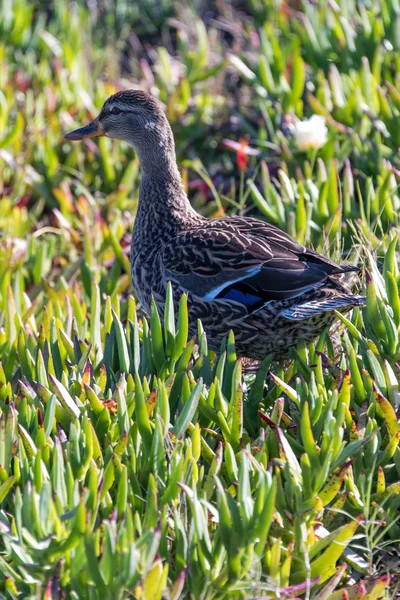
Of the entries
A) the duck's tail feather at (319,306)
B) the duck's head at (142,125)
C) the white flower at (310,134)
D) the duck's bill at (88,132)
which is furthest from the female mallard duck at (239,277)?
the white flower at (310,134)

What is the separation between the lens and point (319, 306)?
353 cm

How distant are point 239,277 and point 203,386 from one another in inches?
28.2

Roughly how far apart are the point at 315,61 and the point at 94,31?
8.68 feet

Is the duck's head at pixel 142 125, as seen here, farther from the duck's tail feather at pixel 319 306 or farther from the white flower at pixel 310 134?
the duck's tail feather at pixel 319 306

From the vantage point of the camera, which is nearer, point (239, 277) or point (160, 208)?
point (239, 277)

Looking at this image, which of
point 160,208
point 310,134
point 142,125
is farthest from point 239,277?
point 310,134

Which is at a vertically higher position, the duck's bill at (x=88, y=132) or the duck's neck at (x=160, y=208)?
the duck's bill at (x=88, y=132)

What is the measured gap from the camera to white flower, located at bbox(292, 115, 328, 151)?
509cm

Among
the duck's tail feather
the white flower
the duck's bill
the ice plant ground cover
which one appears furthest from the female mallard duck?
the white flower

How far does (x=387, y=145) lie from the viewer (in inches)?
210

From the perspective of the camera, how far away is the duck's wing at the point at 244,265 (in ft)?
12.0

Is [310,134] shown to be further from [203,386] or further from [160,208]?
[203,386]

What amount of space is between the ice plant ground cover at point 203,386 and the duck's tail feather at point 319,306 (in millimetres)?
102

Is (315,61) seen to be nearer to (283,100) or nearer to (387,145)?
(283,100)
